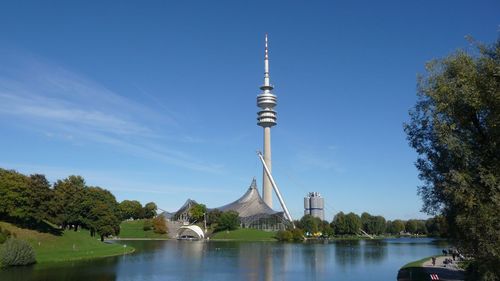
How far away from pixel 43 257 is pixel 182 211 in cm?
10509

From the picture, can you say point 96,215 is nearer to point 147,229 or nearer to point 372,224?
point 147,229

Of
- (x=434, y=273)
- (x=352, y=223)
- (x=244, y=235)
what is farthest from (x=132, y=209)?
(x=434, y=273)

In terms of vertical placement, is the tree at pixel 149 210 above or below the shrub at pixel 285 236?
above

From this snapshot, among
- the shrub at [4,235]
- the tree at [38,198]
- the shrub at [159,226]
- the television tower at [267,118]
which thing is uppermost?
the television tower at [267,118]

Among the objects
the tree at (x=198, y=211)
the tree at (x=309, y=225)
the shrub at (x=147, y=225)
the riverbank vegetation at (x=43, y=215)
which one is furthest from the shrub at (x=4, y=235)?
the tree at (x=198, y=211)

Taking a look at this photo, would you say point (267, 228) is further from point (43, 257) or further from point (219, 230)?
Answer: point (43, 257)

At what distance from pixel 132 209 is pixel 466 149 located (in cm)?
12353

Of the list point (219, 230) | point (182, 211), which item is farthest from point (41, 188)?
point (182, 211)

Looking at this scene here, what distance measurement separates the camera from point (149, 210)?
447ft

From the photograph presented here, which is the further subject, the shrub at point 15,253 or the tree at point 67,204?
the tree at point 67,204

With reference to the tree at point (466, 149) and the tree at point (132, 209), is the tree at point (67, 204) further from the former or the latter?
the tree at point (132, 209)

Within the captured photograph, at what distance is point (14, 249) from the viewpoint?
3912 centimetres

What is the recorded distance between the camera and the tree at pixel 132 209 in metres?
131

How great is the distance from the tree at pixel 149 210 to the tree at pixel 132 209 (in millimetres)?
1609
